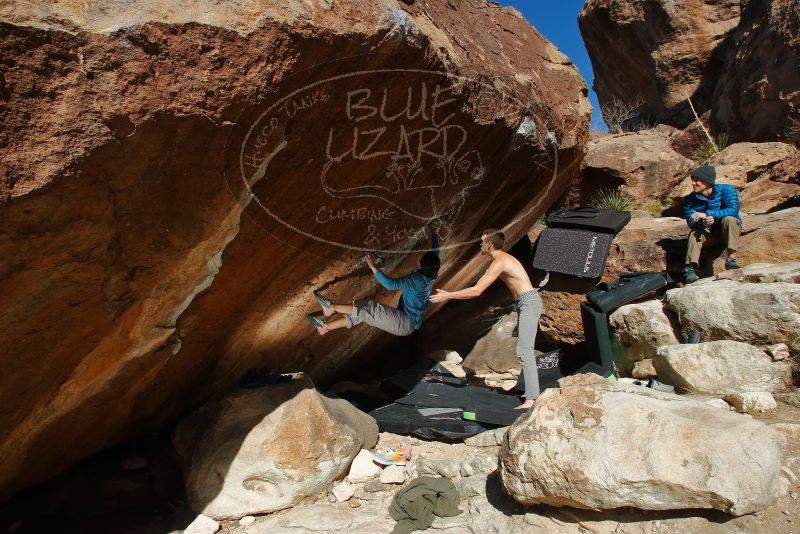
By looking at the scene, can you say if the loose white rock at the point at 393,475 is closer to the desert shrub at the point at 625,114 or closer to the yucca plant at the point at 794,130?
the yucca plant at the point at 794,130

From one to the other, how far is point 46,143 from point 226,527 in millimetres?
2266

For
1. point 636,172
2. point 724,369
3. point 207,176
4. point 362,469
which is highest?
point 636,172

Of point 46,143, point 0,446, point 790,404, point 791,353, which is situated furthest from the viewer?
point 791,353

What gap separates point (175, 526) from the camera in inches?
124

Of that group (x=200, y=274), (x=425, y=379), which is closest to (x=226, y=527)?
(x=200, y=274)

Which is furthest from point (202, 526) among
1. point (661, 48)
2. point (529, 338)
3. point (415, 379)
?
point (661, 48)

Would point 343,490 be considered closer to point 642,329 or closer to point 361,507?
point 361,507

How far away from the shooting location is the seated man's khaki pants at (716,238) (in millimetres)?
5027

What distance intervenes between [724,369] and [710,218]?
186cm

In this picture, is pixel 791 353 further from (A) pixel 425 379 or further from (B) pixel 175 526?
(B) pixel 175 526

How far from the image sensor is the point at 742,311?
4.02m

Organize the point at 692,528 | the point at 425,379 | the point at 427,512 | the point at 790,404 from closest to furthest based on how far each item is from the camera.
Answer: the point at 692,528 < the point at 427,512 < the point at 790,404 < the point at 425,379

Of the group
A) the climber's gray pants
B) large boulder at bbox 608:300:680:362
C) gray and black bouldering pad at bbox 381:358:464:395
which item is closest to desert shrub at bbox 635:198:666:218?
large boulder at bbox 608:300:680:362

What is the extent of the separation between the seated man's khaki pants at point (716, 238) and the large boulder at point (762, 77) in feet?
16.3
